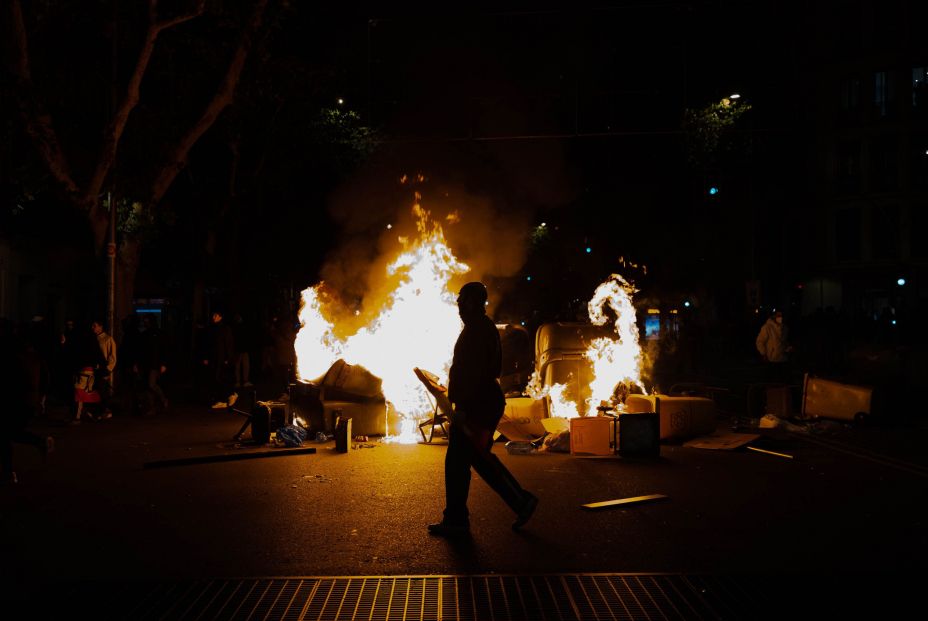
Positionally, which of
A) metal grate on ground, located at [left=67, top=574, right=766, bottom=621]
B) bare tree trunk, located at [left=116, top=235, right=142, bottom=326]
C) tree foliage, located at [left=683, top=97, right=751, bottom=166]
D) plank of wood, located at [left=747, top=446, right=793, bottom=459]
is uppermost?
tree foliage, located at [left=683, top=97, right=751, bottom=166]

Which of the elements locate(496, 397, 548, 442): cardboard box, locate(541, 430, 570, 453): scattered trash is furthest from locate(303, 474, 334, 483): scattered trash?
locate(541, 430, 570, 453): scattered trash

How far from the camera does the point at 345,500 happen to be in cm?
806

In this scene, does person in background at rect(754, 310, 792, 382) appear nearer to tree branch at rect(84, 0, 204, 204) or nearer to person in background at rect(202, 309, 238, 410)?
person in background at rect(202, 309, 238, 410)

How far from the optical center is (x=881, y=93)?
144 ft

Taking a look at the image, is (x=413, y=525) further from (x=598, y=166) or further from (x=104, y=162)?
(x=598, y=166)

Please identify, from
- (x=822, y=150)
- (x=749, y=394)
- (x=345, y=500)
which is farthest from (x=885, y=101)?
(x=345, y=500)

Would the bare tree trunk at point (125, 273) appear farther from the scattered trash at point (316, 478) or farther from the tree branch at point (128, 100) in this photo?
the scattered trash at point (316, 478)

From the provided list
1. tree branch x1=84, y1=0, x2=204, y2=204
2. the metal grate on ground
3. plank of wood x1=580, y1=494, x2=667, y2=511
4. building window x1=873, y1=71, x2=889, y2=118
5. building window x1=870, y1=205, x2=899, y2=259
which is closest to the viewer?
the metal grate on ground

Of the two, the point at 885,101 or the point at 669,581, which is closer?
the point at 669,581

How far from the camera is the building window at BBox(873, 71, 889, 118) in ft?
143

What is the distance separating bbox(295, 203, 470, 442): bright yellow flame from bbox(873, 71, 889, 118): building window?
36.7 meters

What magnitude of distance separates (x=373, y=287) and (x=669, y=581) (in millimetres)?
10790

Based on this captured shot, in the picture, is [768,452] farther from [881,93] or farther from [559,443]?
[881,93]

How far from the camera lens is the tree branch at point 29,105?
15.3 m
